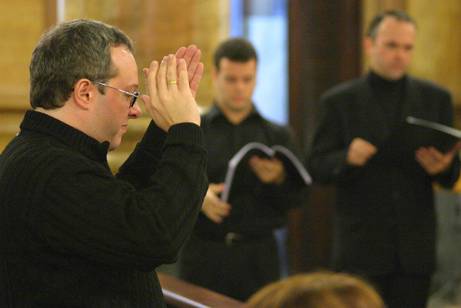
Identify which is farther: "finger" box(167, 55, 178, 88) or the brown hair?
"finger" box(167, 55, 178, 88)

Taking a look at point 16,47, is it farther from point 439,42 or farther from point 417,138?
point 439,42

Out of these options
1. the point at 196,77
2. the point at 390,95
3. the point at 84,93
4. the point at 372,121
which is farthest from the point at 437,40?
the point at 84,93

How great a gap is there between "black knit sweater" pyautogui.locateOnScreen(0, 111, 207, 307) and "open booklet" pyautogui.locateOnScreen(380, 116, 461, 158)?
2.02 m

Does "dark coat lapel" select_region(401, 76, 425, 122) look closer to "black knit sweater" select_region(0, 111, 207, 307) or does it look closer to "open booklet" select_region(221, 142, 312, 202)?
"open booklet" select_region(221, 142, 312, 202)

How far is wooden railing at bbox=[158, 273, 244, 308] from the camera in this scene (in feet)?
9.14

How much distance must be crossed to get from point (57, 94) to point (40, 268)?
0.39 m

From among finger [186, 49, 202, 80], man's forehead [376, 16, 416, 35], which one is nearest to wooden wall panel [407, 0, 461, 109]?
man's forehead [376, 16, 416, 35]

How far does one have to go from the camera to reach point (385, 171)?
4086 millimetres

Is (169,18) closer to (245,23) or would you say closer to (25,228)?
(245,23)

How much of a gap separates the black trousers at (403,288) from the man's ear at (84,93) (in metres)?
2.31

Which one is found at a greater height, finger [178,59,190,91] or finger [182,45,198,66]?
finger [182,45,198,66]

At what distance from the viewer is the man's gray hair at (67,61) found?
2.05 meters

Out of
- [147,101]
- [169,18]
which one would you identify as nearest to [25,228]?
[147,101]

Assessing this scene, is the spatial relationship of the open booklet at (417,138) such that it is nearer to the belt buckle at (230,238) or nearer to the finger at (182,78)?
the belt buckle at (230,238)
